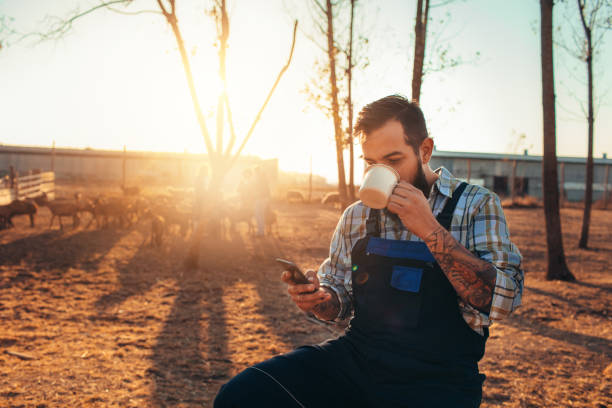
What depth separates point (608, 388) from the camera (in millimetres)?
3705

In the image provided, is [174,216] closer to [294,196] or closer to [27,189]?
[27,189]

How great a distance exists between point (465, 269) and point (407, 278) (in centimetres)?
24

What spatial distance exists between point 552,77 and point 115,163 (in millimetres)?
39632

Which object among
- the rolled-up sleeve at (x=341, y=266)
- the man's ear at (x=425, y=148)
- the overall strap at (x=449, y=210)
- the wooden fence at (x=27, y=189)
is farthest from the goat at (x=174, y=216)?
the overall strap at (x=449, y=210)

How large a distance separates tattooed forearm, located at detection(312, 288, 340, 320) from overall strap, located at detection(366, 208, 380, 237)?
327mm

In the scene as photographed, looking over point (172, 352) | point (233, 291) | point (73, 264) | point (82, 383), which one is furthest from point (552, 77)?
point (73, 264)

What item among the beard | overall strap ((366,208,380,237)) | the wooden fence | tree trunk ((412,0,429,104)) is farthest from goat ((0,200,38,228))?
the beard

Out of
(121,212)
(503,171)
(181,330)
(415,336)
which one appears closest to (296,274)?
(415,336)

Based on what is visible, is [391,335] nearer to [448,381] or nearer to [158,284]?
[448,381]

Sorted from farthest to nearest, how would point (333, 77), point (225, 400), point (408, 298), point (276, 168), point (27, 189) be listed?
point (276, 168)
point (27, 189)
point (333, 77)
point (408, 298)
point (225, 400)

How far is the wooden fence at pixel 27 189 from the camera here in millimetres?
17719

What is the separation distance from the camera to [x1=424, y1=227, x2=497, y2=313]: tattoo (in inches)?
61.2

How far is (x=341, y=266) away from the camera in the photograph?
212 centimetres

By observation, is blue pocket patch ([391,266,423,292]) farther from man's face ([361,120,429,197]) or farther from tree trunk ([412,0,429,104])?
tree trunk ([412,0,429,104])
